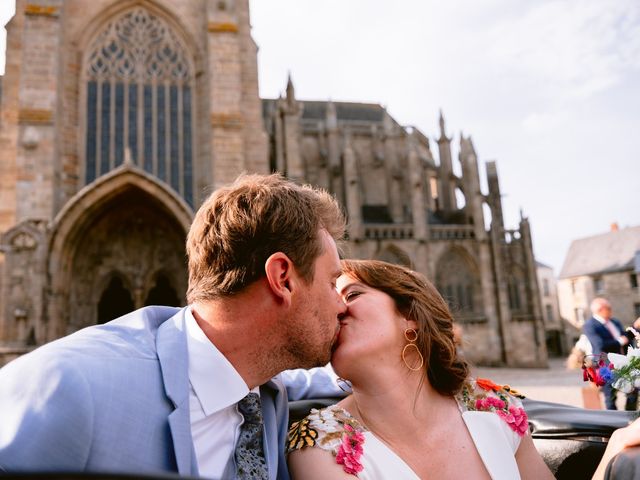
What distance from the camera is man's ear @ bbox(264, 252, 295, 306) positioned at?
176 centimetres

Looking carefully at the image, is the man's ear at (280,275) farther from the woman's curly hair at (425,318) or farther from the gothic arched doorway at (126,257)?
the gothic arched doorway at (126,257)

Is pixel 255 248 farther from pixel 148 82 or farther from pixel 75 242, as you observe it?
pixel 148 82

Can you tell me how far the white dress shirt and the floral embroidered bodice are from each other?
0.38 metres

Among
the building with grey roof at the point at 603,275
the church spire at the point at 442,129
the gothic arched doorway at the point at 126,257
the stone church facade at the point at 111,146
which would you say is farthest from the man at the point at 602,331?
the building with grey roof at the point at 603,275

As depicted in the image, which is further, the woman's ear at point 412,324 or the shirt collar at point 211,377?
the woman's ear at point 412,324

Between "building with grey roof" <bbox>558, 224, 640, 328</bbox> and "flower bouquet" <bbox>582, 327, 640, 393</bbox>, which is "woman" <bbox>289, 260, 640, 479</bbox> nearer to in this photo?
"flower bouquet" <bbox>582, 327, 640, 393</bbox>

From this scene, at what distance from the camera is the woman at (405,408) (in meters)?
1.99

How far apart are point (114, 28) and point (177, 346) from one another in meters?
17.6

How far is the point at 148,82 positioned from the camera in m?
16.5

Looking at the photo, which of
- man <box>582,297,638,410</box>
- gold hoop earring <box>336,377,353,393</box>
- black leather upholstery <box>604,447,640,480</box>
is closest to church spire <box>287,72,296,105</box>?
man <box>582,297,638,410</box>

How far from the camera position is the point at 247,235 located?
5.82 ft

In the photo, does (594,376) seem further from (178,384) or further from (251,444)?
(178,384)

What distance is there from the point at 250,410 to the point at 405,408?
0.71 metres

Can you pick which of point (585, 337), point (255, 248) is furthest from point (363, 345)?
point (585, 337)
